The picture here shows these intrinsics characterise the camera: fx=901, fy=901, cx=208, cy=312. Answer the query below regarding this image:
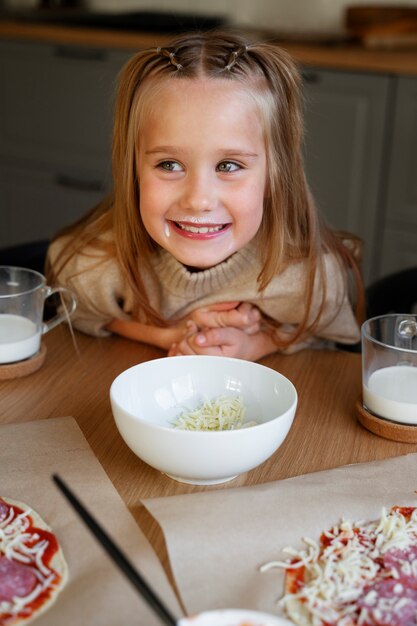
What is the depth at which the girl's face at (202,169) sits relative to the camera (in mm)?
1088

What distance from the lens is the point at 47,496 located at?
2.79 ft

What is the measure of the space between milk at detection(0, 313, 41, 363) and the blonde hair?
0.16 meters

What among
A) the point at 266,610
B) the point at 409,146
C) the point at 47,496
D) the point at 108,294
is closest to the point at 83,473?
the point at 47,496

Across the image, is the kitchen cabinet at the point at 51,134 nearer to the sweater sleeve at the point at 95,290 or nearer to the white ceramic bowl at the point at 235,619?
the sweater sleeve at the point at 95,290

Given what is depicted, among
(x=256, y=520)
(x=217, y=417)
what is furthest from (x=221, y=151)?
(x=256, y=520)

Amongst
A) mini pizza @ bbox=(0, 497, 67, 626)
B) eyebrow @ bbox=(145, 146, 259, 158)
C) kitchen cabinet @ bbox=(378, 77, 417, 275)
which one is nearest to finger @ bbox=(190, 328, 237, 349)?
eyebrow @ bbox=(145, 146, 259, 158)

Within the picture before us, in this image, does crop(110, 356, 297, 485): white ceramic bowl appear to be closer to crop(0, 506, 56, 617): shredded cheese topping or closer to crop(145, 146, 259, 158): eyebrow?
crop(0, 506, 56, 617): shredded cheese topping

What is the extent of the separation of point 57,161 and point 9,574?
2363 mm

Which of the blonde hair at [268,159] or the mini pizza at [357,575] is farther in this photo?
the blonde hair at [268,159]

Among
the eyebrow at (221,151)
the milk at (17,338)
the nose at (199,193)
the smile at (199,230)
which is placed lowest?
the milk at (17,338)

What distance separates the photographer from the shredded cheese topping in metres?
0.69

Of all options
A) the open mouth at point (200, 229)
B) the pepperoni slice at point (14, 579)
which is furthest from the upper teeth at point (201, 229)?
the pepperoni slice at point (14, 579)

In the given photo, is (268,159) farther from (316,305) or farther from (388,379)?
(388,379)

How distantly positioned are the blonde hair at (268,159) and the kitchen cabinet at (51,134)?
155cm
